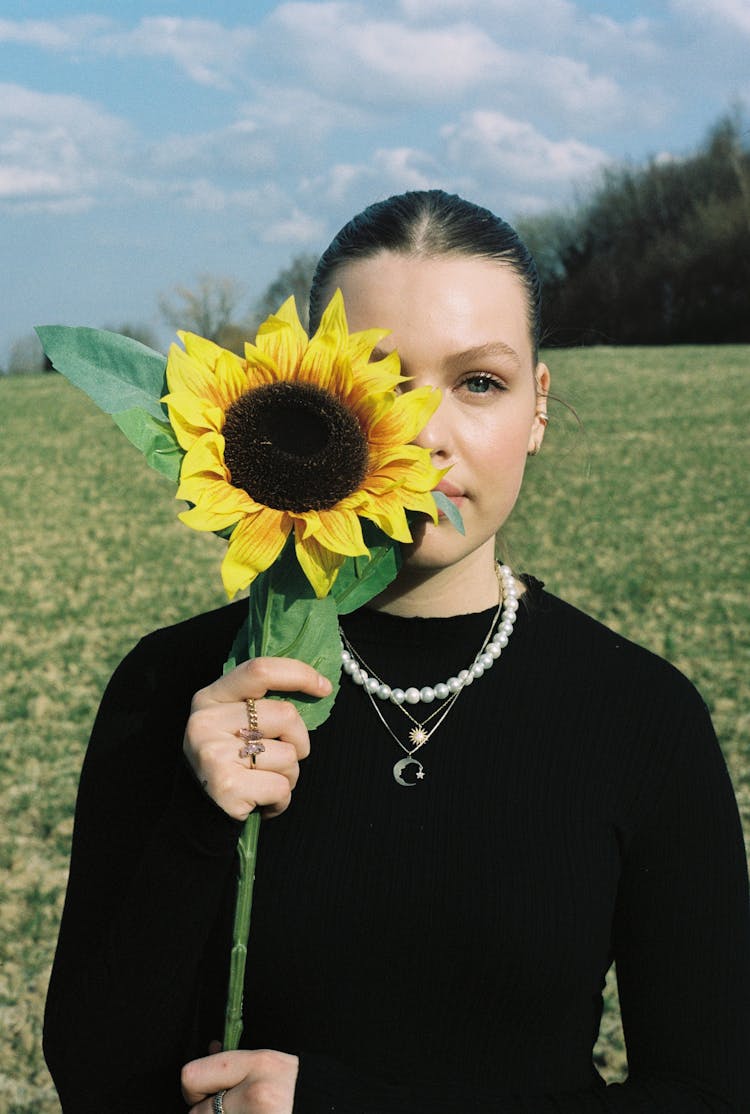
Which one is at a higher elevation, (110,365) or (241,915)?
(110,365)

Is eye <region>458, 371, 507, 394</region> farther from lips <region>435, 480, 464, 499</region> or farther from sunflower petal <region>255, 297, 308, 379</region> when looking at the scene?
sunflower petal <region>255, 297, 308, 379</region>

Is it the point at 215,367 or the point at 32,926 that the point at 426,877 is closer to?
the point at 215,367

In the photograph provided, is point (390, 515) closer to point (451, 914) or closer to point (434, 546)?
point (434, 546)

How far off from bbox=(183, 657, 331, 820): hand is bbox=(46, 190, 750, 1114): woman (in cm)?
22

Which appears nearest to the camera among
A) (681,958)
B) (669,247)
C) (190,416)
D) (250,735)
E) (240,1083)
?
(190,416)

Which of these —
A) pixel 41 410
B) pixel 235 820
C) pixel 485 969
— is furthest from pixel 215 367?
pixel 41 410

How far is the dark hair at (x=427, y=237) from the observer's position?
1.71 m

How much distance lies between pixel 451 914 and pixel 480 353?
0.83m

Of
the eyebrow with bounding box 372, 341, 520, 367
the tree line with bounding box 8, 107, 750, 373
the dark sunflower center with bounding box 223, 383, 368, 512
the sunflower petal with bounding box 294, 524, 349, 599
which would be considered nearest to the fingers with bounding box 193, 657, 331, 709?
the sunflower petal with bounding box 294, 524, 349, 599

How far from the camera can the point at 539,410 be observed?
198 centimetres

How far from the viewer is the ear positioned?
194 centimetres

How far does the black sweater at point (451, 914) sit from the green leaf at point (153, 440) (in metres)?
0.55

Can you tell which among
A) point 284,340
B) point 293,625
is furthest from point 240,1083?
point 284,340

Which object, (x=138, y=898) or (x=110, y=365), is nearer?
(x=110, y=365)
